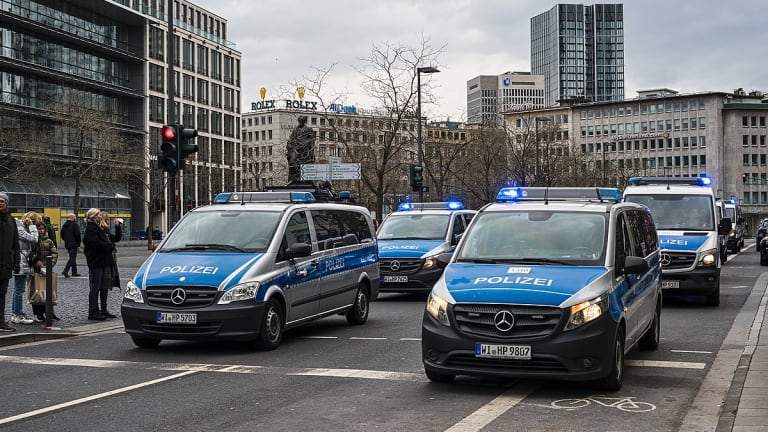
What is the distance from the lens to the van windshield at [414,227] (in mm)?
20562

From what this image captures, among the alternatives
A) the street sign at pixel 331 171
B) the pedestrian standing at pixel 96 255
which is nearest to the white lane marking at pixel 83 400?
the pedestrian standing at pixel 96 255

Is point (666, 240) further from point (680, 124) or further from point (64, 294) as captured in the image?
point (680, 124)

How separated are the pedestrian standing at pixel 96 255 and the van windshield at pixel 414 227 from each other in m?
6.65

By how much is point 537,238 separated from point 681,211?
31.8 feet

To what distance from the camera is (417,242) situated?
20.0 metres

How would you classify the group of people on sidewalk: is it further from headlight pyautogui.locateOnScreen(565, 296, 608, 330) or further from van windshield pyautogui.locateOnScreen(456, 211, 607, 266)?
headlight pyautogui.locateOnScreen(565, 296, 608, 330)

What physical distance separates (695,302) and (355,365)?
1055cm

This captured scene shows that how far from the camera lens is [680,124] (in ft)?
487

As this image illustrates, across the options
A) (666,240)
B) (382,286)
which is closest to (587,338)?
(666,240)

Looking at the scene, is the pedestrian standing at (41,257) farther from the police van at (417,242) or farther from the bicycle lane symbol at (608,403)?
the bicycle lane symbol at (608,403)

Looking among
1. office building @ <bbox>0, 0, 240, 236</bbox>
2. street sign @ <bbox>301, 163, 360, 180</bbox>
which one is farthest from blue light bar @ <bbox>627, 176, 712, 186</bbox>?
office building @ <bbox>0, 0, 240, 236</bbox>

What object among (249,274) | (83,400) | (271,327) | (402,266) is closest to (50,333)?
(271,327)

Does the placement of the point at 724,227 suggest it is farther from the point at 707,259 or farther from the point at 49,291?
the point at 49,291

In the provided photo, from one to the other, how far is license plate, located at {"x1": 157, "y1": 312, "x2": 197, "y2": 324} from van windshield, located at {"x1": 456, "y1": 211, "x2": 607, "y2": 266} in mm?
3386
